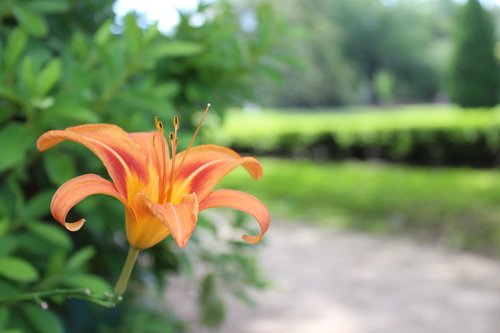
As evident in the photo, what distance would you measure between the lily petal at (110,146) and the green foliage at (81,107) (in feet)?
2.19

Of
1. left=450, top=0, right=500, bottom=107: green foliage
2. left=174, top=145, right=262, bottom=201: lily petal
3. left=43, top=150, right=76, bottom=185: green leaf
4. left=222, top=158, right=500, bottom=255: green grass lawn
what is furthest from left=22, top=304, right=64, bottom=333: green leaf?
left=450, top=0, right=500, bottom=107: green foliage

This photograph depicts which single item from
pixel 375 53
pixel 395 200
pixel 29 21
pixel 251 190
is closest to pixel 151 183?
pixel 29 21

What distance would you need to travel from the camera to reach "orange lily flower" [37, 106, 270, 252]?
0.71 m

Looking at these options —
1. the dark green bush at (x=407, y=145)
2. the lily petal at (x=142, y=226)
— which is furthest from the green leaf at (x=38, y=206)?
the dark green bush at (x=407, y=145)

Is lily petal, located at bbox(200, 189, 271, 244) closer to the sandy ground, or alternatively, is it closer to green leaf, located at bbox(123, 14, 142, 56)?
green leaf, located at bbox(123, 14, 142, 56)

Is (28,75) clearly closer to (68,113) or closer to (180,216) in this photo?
(68,113)

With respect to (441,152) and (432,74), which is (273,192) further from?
(432,74)

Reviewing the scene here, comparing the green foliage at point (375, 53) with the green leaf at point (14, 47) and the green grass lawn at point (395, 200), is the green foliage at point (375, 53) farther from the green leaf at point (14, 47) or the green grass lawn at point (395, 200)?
the green leaf at point (14, 47)

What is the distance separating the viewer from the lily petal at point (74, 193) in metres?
0.70

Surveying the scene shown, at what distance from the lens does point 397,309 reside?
457 cm

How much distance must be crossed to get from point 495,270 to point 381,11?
37.1 meters

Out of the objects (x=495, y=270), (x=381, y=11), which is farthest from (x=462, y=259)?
(x=381, y=11)

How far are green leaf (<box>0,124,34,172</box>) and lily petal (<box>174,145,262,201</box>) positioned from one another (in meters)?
0.73

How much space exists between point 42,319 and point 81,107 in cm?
53
